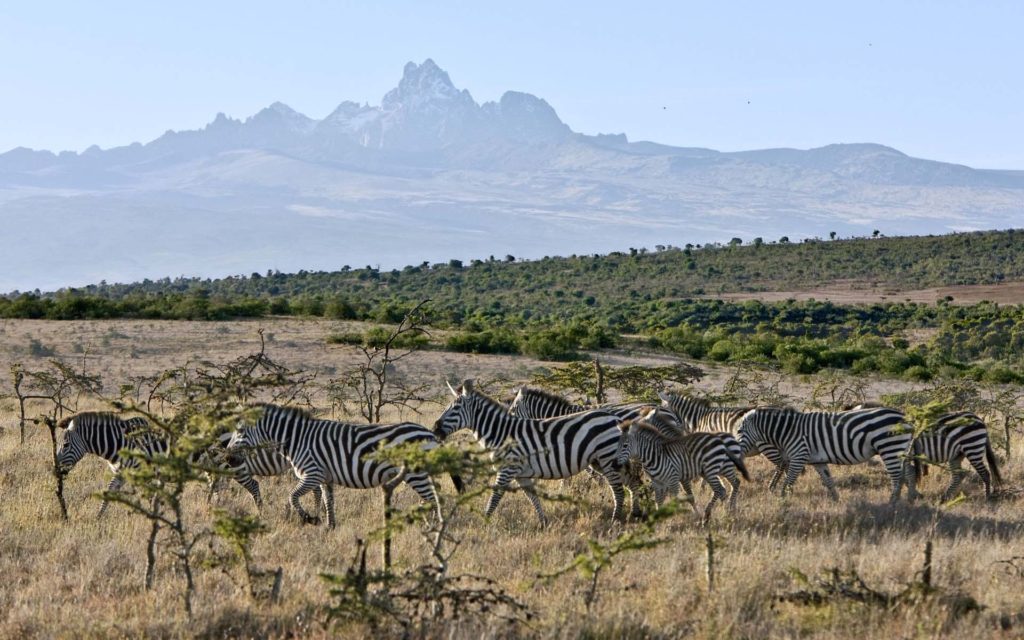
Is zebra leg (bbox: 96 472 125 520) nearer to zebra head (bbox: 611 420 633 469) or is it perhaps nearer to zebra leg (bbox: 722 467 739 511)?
→ zebra head (bbox: 611 420 633 469)

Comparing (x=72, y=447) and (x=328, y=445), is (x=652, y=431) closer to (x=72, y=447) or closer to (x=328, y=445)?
(x=328, y=445)

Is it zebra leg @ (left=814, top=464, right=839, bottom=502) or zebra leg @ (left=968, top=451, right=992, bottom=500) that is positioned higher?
zebra leg @ (left=968, top=451, right=992, bottom=500)

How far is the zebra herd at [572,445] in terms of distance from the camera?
11320 mm

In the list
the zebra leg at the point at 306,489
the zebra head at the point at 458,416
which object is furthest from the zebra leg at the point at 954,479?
the zebra leg at the point at 306,489

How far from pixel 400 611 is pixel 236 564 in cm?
221

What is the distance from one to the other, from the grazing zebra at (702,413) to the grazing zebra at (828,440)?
1.52 feet

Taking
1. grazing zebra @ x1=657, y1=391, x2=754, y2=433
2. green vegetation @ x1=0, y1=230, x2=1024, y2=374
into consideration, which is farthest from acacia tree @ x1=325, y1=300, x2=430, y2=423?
grazing zebra @ x1=657, y1=391, x2=754, y2=433

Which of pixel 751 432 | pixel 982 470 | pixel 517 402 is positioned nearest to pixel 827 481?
pixel 751 432

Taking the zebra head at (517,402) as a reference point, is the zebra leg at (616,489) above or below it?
below

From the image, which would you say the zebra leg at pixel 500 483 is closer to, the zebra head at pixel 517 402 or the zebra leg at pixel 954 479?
the zebra head at pixel 517 402

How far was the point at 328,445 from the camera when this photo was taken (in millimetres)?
11375

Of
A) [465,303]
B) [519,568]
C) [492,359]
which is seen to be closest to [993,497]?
[519,568]

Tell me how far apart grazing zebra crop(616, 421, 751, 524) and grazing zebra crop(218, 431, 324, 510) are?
375 centimetres

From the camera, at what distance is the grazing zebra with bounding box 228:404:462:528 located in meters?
11.1
